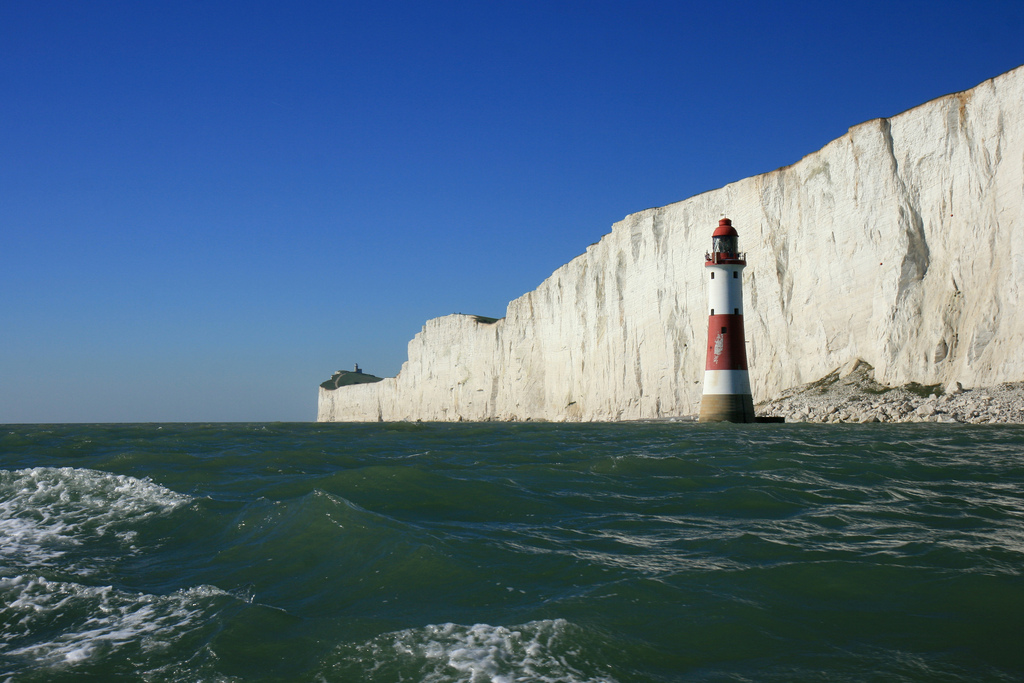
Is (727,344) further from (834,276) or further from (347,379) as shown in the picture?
(347,379)

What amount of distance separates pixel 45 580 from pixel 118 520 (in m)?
1.63

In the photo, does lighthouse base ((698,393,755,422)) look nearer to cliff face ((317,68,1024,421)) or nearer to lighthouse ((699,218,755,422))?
lighthouse ((699,218,755,422))

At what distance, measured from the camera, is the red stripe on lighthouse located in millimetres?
17797

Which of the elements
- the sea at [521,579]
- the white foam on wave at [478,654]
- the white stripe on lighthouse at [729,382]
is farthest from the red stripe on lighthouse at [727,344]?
the white foam on wave at [478,654]

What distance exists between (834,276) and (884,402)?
504 cm

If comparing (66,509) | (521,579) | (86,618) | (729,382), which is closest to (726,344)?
(729,382)

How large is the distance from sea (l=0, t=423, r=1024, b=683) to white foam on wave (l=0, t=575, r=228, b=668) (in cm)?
1

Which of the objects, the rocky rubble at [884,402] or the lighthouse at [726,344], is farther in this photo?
the lighthouse at [726,344]

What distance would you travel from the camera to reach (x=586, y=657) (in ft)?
8.41

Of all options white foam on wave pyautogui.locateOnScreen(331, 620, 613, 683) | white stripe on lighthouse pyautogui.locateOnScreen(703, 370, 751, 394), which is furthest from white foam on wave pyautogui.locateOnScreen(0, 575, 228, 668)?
white stripe on lighthouse pyautogui.locateOnScreen(703, 370, 751, 394)

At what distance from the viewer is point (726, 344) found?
1784cm

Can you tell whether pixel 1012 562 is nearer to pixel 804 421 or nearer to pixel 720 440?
pixel 720 440

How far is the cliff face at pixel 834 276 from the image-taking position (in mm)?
16547

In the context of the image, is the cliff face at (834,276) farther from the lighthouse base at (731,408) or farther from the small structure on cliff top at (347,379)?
the small structure on cliff top at (347,379)
